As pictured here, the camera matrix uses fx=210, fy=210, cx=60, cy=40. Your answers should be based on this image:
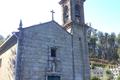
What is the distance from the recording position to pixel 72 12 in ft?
67.8

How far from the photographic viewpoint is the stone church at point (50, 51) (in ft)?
54.3

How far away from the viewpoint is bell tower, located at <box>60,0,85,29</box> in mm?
20516

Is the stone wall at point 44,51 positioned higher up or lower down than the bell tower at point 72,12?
lower down

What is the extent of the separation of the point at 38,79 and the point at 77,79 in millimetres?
3931

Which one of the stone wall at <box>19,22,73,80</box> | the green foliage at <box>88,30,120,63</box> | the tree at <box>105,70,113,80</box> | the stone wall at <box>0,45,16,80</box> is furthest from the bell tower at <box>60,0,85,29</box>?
the green foliage at <box>88,30,120,63</box>

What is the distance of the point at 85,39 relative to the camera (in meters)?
20.5

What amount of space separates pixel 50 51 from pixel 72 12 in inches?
198

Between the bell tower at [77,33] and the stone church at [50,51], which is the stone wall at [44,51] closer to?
the stone church at [50,51]

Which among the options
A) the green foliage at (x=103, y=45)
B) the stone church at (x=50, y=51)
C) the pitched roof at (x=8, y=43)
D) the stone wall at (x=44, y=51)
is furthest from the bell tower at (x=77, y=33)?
the green foliage at (x=103, y=45)

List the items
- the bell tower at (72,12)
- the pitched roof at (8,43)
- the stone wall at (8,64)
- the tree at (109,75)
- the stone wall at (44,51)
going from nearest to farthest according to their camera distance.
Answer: the stone wall at (44,51), the stone wall at (8,64), the pitched roof at (8,43), the bell tower at (72,12), the tree at (109,75)

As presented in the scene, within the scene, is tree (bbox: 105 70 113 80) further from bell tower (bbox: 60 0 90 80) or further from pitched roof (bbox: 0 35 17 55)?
pitched roof (bbox: 0 35 17 55)

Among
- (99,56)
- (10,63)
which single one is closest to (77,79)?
(10,63)

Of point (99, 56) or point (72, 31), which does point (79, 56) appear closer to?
point (72, 31)

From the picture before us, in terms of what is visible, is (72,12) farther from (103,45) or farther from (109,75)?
(103,45)
